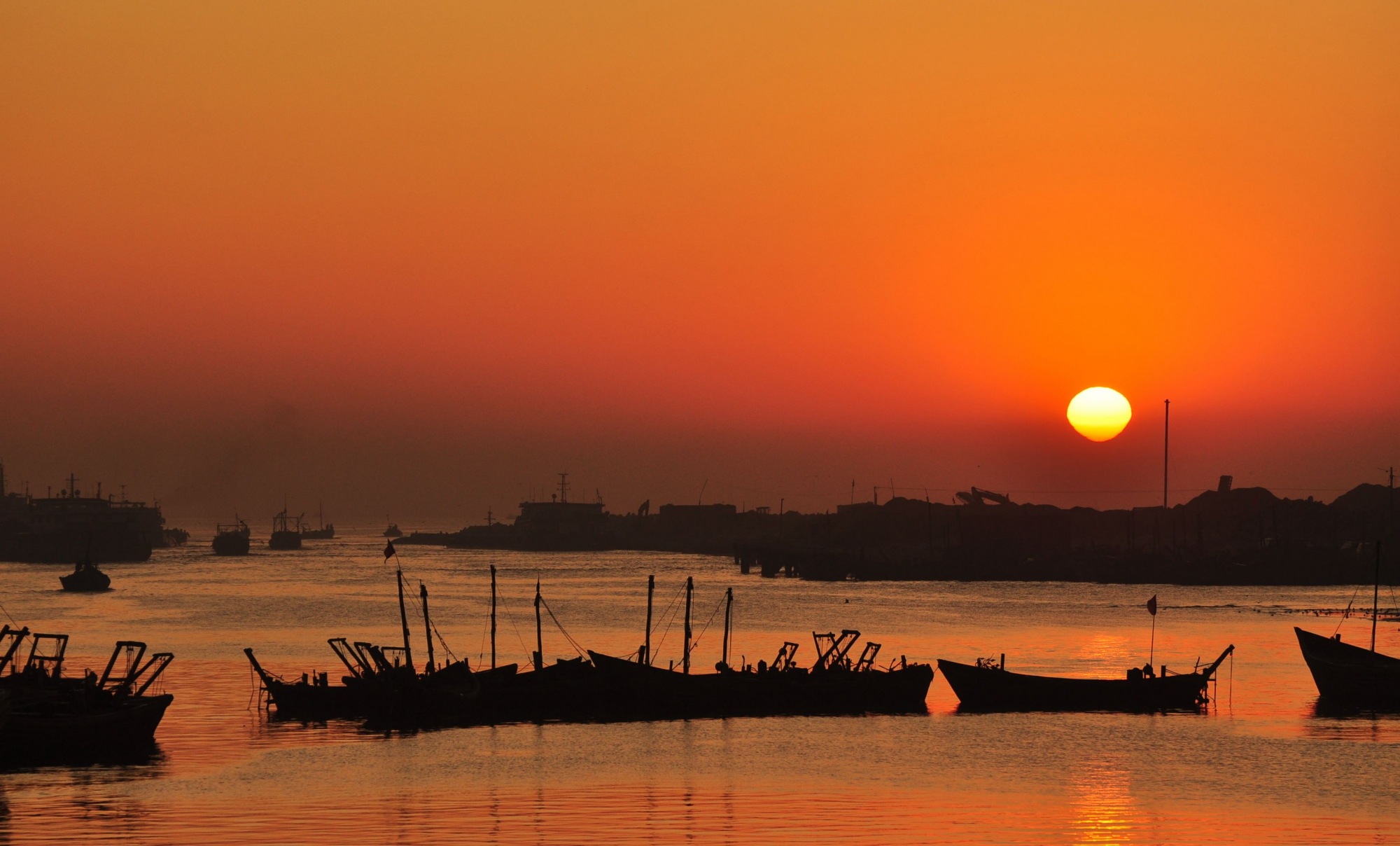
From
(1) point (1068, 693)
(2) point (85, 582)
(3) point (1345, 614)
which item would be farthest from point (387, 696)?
(2) point (85, 582)

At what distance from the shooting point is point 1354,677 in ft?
192

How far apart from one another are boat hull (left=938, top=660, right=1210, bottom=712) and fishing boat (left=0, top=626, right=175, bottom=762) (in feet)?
99.3

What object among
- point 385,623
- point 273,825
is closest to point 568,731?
point 273,825

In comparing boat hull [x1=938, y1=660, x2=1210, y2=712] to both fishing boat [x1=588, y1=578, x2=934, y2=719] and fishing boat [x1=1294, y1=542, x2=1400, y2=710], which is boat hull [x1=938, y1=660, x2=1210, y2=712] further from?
fishing boat [x1=1294, y1=542, x2=1400, y2=710]

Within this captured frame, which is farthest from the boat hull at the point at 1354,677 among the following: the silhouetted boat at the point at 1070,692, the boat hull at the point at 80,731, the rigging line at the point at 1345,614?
the boat hull at the point at 80,731

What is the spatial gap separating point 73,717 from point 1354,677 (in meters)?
47.1

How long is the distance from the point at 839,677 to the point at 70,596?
10470 centimetres

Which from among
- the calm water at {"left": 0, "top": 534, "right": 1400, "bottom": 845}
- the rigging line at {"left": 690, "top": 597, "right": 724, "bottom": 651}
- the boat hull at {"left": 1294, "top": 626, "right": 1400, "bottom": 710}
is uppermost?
the boat hull at {"left": 1294, "top": 626, "right": 1400, "bottom": 710}

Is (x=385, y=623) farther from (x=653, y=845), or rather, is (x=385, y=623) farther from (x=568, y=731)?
(x=653, y=845)

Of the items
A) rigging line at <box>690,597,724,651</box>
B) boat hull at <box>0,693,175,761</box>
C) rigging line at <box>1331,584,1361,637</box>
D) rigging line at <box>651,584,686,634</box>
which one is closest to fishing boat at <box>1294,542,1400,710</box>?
rigging line at <box>1331,584,1361,637</box>

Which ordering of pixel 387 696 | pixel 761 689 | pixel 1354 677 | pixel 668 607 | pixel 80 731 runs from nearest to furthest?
pixel 80 731
pixel 387 696
pixel 761 689
pixel 1354 677
pixel 668 607

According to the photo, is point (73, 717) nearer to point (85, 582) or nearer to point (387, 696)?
point (387, 696)

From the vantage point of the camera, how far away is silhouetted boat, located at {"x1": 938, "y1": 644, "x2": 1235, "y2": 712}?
5788 cm

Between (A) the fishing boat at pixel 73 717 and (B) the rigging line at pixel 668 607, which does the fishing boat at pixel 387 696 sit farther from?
(B) the rigging line at pixel 668 607
